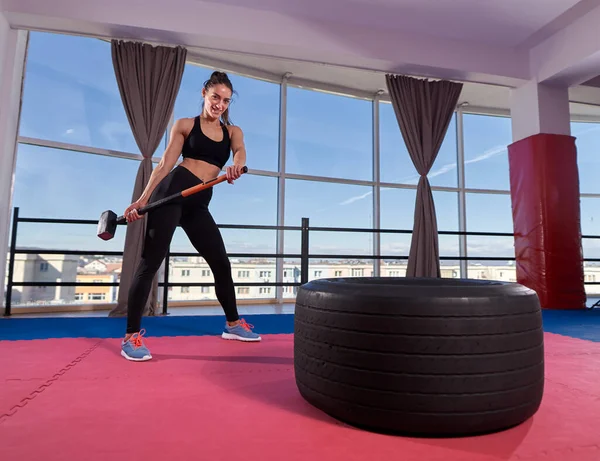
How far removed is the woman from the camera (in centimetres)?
169

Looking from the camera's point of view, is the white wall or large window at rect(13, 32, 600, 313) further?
large window at rect(13, 32, 600, 313)

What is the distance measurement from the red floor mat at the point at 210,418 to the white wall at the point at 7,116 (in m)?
1.99

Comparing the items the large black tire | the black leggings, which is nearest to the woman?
the black leggings

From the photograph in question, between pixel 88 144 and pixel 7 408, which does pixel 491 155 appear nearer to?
pixel 88 144

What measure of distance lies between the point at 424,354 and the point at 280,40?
3.40 meters

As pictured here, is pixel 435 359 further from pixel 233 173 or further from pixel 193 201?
pixel 193 201

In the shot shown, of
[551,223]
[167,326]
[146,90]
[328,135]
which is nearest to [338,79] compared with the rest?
[328,135]

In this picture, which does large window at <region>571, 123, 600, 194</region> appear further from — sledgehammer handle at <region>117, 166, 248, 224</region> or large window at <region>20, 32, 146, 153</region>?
large window at <region>20, 32, 146, 153</region>

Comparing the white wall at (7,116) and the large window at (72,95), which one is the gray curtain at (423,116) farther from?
the white wall at (7,116)

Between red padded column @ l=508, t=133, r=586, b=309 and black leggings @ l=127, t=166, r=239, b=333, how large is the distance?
332 centimetres

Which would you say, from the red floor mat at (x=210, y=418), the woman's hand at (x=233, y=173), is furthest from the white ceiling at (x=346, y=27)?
the red floor mat at (x=210, y=418)

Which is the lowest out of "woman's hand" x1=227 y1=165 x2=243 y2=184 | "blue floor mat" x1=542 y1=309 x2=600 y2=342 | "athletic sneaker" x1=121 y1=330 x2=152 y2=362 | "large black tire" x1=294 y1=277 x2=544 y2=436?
"blue floor mat" x1=542 y1=309 x2=600 y2=342

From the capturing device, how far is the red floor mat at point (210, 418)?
788 millimetres

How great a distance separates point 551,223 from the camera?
12.5 ft
